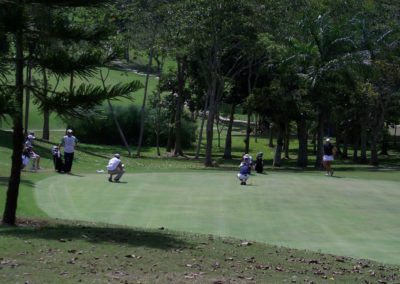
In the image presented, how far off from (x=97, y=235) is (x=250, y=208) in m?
8.48

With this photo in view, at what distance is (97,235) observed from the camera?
12.2 meters

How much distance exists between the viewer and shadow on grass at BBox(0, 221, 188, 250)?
11578mm

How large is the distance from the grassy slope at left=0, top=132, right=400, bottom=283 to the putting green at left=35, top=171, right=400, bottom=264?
7.65 ft

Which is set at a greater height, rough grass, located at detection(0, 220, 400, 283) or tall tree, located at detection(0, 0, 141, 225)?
tall tree, located at detection(0, 0, 141, 225)

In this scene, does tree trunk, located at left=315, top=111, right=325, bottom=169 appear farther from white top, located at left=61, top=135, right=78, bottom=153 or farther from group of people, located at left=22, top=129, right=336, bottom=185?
white top, located at left=61, top=135, right=78, bottom=153

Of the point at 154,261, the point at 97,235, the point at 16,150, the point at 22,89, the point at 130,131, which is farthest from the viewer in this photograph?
the point at 130,131

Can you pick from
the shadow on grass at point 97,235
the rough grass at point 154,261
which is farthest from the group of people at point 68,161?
the rough grass at point 154,261

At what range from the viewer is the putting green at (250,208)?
15500 millimetres

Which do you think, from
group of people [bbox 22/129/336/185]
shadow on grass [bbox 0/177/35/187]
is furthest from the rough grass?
group of people [bbox 22/129/336/185]

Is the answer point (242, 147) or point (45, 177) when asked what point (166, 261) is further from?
point (242, 147)

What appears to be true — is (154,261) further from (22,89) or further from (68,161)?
(68,161)

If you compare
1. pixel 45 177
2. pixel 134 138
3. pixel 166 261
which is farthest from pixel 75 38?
pixel 134 138

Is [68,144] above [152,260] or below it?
above

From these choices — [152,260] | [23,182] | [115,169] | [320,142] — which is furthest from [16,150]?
[320,142]
